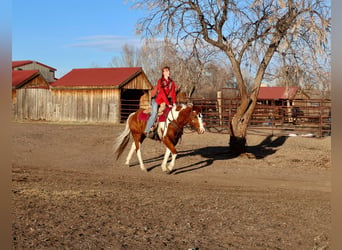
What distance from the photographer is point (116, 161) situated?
13.2m

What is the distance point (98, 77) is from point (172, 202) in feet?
92.3

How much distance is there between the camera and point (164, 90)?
1077cm

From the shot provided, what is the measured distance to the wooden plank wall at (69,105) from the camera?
3088 centimetres

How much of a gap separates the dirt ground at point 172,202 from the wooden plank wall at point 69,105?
15928 mm

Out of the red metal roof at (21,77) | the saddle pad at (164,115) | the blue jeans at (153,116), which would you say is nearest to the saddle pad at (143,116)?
the blue jeans at (153,116)

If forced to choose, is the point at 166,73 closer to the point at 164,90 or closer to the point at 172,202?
the point at 164,90

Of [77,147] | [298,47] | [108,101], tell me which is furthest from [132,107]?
[298,47]

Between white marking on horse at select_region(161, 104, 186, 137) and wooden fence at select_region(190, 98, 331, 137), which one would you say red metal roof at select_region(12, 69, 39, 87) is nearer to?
wooden fence at select_region(190, 98, 331, 137)

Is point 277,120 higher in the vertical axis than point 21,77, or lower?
lower

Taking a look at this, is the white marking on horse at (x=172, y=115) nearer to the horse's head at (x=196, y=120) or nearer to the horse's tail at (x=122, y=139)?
the horse's head at (x=196, y=120)

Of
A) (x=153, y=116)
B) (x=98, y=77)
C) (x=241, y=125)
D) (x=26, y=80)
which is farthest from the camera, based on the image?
(x=26, y=80)

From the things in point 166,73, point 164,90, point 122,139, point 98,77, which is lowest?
point 122,139

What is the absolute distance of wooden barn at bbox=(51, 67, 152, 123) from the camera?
3078cm

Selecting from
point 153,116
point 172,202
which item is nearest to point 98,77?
point 153,116
